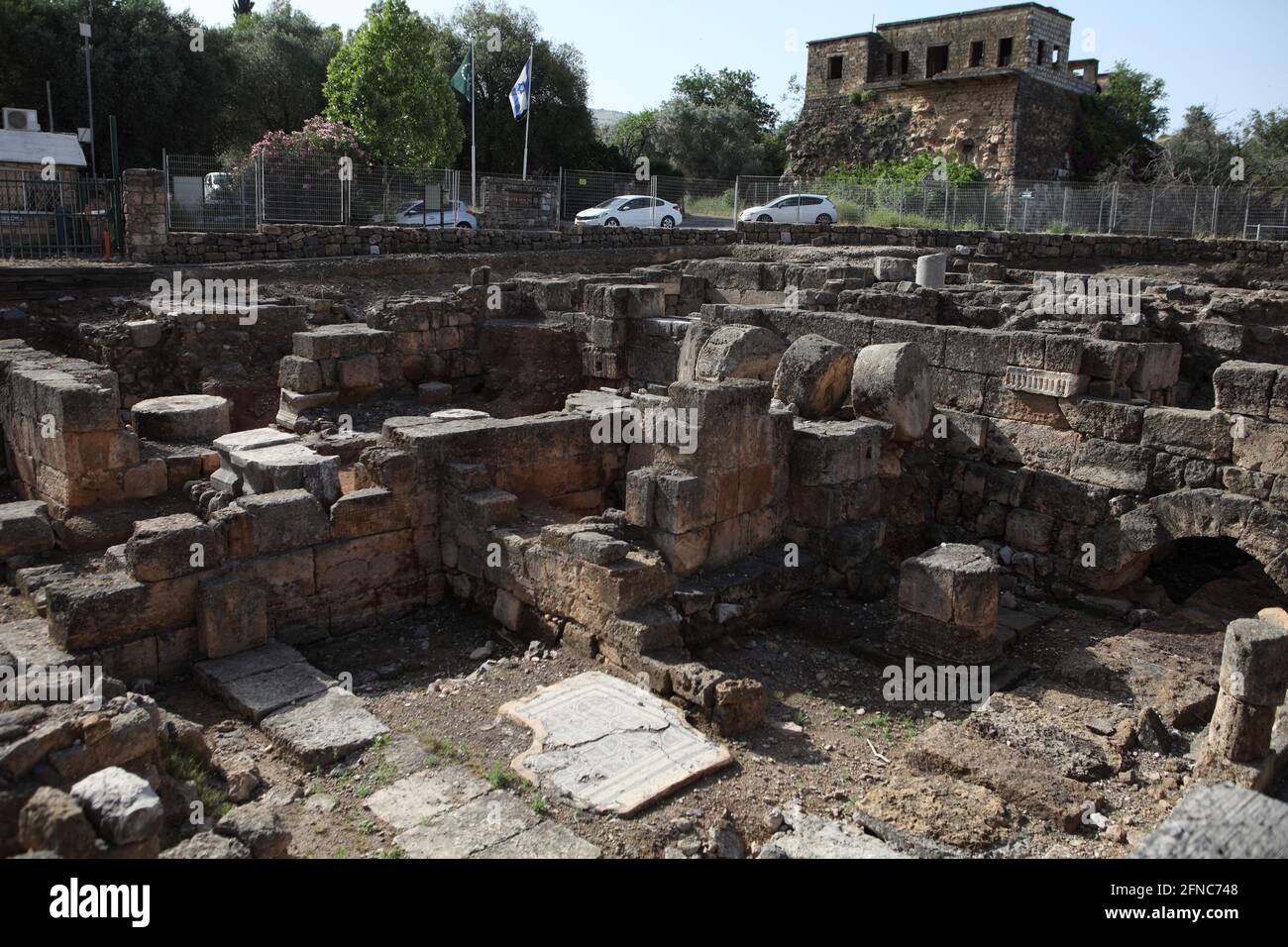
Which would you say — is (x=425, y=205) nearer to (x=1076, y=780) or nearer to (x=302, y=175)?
(x=302, y=175)

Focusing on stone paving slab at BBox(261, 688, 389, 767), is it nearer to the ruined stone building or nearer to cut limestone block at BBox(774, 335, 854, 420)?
cut limestone block at BBox(774, 335, 854, 420)

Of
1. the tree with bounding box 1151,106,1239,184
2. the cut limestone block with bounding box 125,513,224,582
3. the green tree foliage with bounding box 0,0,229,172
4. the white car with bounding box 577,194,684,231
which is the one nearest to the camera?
the cut limestone block with bounding box 125,513,224,582

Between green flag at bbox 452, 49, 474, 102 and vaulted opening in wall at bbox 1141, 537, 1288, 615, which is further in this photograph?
green flag at bbox 452, 49, 474, 102

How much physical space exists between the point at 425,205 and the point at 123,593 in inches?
742

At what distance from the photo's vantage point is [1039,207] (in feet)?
96.3

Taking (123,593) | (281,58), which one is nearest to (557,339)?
(123,593)

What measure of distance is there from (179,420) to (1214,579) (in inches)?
397

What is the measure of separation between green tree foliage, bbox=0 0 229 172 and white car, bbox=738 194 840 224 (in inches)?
713

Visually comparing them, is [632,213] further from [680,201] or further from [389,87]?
[389,87]

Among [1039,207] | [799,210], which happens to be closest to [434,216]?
[799,210]

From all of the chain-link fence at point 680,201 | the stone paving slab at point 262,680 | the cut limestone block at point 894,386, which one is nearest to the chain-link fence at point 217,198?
the chain-link fence at point 680,201

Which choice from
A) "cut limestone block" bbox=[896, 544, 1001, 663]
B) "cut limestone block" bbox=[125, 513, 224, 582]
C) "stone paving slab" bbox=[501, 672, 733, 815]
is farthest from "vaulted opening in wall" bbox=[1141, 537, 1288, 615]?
"cut limestone block" bbox=[125, 513, 224, 582]

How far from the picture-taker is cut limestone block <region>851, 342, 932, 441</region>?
9.70 meters

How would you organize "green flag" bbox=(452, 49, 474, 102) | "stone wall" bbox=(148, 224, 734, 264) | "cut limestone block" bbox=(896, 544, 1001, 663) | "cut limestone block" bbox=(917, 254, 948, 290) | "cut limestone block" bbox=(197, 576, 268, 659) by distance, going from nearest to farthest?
1. "cut limestone block" bbox=(197, 576, 268, 659)
2. "cut limestone block" bbox=(896, 544, 1001, 663)
3. "cut limestone block" bbox=(917, 254, 948, 290)
4. "stone wall" bbox=(148, 224, 734, 264)
5. "green flag" bbox=(452, 49, 474, 102)
